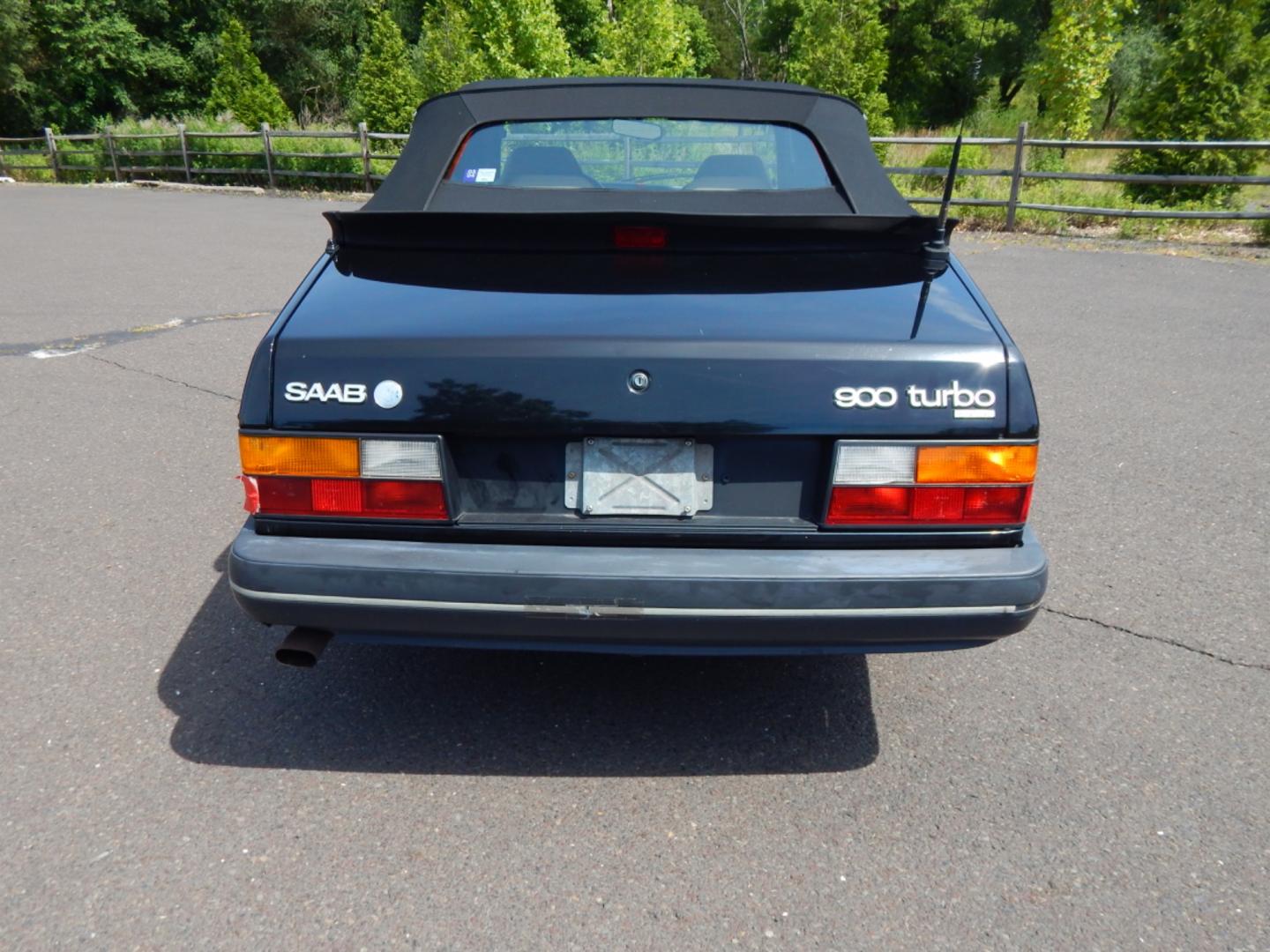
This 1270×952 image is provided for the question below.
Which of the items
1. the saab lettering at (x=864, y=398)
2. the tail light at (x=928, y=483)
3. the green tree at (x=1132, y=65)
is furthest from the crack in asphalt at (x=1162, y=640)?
the green tree at (x=1132, y=65)

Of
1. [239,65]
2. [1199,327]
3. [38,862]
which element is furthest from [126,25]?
[38,862]

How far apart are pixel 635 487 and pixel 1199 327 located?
688 centimetres

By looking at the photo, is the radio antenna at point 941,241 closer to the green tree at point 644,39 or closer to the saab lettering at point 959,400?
the saab lettering at point 959,400

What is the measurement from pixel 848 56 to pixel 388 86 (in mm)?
13298

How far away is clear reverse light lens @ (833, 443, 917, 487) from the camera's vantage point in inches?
88.0

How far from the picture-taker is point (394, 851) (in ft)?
7.38

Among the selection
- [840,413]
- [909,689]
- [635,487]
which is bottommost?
[909,689]

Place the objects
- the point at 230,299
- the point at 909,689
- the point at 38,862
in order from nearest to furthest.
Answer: the point at 38,862 < the point at 909,689 < the point at 230,299

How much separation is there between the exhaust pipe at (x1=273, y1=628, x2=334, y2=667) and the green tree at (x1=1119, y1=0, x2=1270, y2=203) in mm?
14697

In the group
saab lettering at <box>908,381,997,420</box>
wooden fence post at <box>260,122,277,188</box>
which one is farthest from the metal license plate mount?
wooden fence post at <box>260,122,277,188</box>

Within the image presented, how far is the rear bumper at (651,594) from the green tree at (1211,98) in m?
14.1

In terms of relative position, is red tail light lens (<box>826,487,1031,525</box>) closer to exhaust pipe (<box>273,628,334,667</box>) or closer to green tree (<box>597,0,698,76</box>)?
exhaust pipe (<box>273,628,334,667</box>)

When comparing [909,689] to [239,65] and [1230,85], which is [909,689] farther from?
[239,65]

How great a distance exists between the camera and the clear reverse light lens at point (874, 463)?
223 cm
